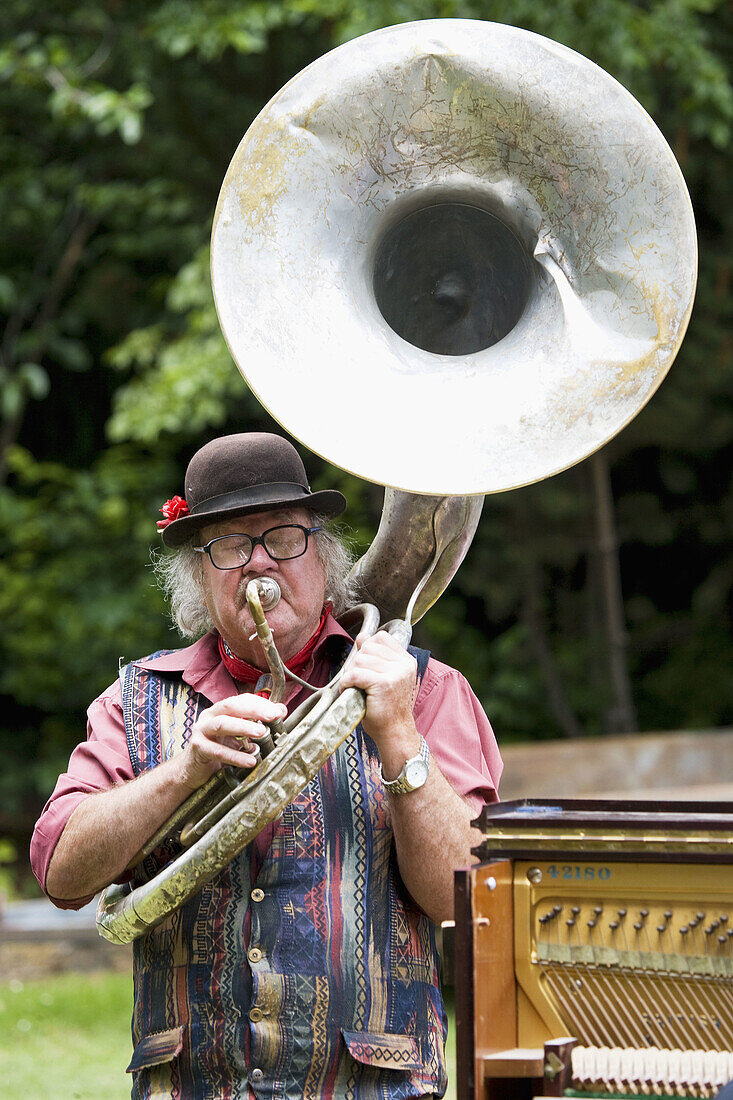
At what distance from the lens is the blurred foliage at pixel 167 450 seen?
762 cm

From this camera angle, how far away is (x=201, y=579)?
94.0 inches

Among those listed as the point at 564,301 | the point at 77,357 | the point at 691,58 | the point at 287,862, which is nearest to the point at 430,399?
the point at 564,301

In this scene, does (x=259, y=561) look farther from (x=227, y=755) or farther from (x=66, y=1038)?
(x=66, y=1038)

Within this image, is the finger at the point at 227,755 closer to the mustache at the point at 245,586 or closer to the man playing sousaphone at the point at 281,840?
the man playing sousaphone at the point at 281,840

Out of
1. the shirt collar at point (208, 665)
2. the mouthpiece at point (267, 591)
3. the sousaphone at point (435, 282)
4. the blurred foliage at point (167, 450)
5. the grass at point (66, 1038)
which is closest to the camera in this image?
the sousaphone at point (435, 282)

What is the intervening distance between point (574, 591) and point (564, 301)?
6.86 m

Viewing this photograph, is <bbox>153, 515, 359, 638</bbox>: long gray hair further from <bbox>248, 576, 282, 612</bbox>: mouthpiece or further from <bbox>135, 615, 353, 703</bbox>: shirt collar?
<bbox>248, 576, 282, 612</bbox>: mouthpiece

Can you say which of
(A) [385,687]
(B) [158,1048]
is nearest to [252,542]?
(A) [385,687]

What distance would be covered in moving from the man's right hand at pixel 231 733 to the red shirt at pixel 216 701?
0.25 m

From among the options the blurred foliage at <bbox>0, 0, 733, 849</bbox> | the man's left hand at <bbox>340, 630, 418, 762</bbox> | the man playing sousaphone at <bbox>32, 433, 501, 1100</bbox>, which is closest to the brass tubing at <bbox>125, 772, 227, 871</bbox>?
the man playing sousaphone at <bbox>32, 433, 501, 1100</bbox>

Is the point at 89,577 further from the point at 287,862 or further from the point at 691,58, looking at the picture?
the point at 287,862

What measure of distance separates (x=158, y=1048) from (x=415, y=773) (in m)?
0.59

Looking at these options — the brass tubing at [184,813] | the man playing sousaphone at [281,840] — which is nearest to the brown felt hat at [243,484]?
the man playing sousaphone at [281,840]

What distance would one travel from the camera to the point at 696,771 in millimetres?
6973
